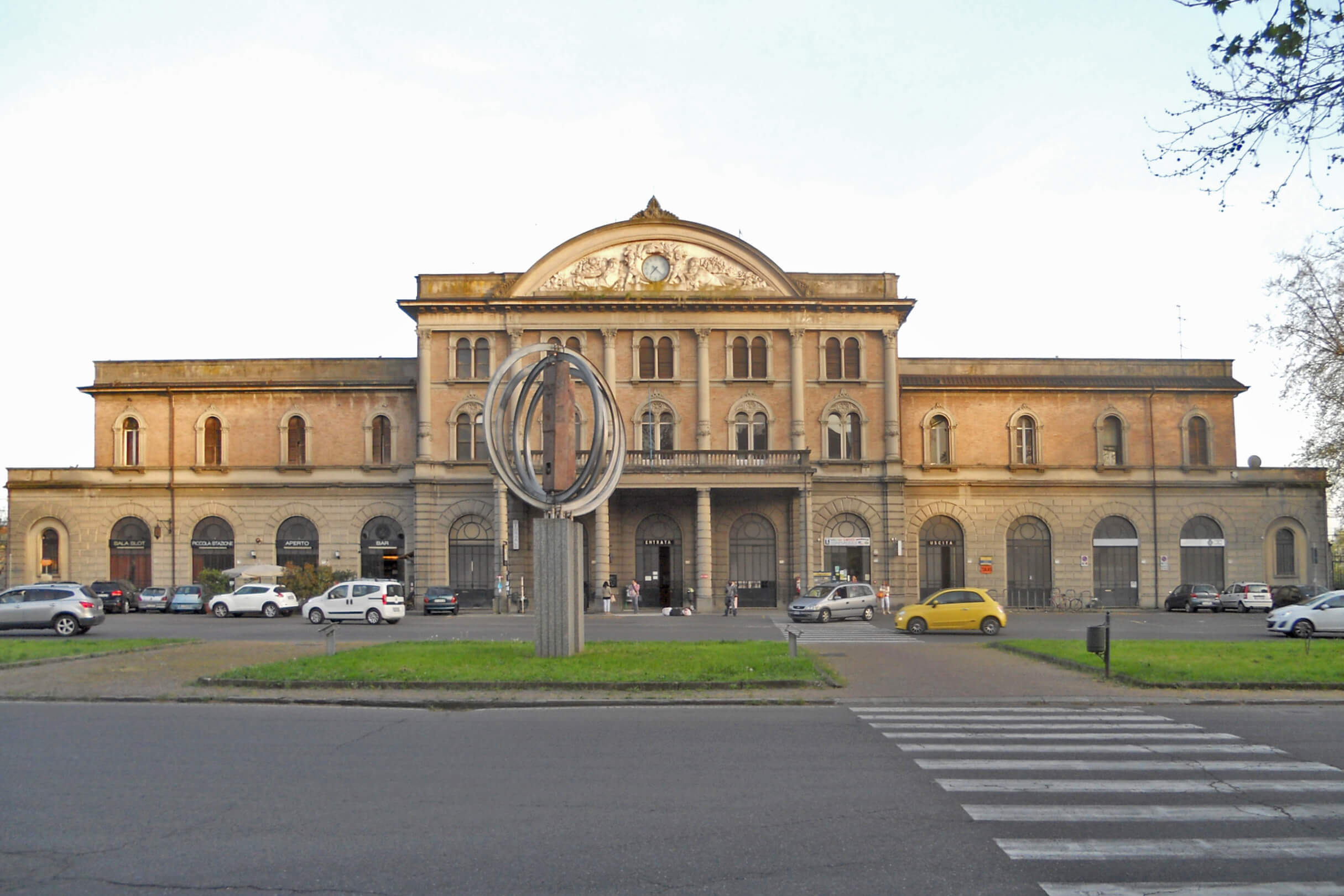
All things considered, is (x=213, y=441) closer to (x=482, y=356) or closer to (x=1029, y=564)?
(x=482, y=356)

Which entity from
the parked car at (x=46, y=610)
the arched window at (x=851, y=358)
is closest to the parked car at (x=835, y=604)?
the arched window at (x=851, y=358)

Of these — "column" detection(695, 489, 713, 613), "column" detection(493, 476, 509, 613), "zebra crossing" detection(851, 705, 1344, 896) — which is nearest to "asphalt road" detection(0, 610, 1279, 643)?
"column" detection(695, 489, 713, 613)

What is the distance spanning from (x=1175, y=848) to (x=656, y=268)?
151ft

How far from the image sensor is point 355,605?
131ft

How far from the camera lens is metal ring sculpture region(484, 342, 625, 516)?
22891 mm

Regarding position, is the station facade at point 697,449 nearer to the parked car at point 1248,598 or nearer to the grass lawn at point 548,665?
the parked car at point 1248,598

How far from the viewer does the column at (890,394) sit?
52469 mm

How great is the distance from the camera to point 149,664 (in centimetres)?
2286

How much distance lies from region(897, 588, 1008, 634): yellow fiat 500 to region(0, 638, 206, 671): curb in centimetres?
2127

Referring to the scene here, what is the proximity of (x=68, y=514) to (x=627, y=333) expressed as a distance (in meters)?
29.7

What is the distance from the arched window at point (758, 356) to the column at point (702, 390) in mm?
2246

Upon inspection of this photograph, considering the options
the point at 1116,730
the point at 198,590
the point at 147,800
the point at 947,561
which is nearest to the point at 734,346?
the point at 947,561

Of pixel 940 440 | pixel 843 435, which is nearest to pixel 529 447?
pixel 843 435

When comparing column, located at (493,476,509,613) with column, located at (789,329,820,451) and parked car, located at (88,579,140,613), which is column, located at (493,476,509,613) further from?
parked car, located at (88,579,140,613)
